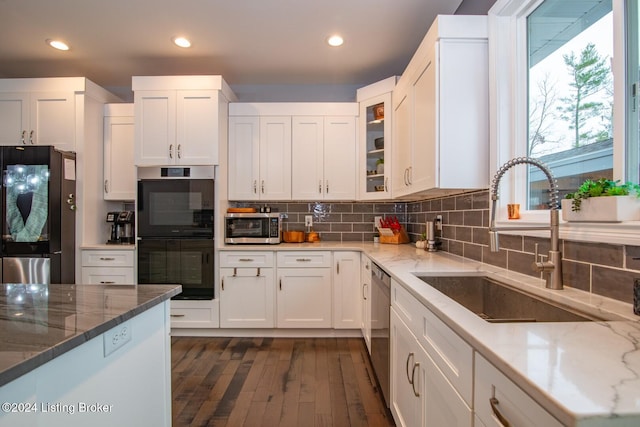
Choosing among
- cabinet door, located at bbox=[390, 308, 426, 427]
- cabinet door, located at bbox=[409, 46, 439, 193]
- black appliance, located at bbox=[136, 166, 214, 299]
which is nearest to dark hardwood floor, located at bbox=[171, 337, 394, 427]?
cabinet door, located at bbox=[390, 308, 426, 427]

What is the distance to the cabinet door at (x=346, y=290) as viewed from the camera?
294cm

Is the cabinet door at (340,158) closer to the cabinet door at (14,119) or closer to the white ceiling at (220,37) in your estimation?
the white ceiling at (220,37)

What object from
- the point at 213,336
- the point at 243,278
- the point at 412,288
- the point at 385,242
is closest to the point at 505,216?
the point at 412,288

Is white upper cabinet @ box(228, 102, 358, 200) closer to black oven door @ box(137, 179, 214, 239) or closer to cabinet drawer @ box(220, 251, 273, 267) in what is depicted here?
black oven door @ box(137, 179, 214, 239)

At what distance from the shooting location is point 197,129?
296 cm

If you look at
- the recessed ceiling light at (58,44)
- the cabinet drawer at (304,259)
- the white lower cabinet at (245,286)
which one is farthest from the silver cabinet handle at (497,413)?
the recessed ceiling light at (58,44)

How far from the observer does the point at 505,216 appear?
68.9 inches

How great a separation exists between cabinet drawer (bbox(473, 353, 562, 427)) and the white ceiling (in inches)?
92.6

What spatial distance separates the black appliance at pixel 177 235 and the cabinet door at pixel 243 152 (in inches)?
14.4

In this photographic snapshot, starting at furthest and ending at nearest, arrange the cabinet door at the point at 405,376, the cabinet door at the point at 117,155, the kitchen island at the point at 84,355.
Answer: the cabinet door at the point at 117,155, the cabinet door at the point at 405,376, the kitchen island at the point at 84,355

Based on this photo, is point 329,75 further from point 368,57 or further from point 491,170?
point 491,170

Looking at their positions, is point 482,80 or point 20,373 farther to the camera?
point 482,80

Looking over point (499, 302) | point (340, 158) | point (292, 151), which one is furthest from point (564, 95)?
point (292, 151)

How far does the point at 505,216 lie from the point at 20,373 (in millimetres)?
1983
